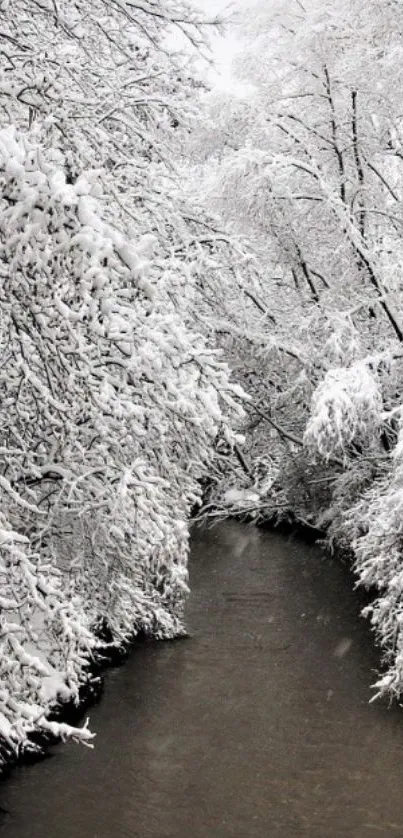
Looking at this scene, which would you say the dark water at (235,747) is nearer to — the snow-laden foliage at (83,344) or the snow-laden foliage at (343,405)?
the snow-laden foliage at (83,344)

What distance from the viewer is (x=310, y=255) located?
15094 millimetres

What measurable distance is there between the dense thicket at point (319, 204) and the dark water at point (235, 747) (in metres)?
1.95

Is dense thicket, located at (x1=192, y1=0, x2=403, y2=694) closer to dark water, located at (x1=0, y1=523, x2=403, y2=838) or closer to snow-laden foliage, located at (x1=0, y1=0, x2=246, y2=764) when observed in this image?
dark water, located at (x1=0, y1=523, x2=403, y2=838)

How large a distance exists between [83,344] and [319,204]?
1023cm

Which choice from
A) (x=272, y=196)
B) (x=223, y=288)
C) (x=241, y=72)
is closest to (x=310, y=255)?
(x=272, y=196)

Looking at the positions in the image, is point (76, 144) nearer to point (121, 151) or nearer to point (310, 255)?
point (121, 151)

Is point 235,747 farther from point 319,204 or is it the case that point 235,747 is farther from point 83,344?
point 319,204

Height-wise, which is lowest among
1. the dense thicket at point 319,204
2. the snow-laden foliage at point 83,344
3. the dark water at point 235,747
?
the dark water at point 235,747

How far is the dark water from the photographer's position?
24.4 ft

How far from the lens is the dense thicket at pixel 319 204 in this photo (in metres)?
13.2

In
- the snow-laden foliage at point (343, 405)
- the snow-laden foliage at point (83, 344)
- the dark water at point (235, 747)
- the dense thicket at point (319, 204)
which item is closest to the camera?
the snow-laden foliage at point (83, 344)

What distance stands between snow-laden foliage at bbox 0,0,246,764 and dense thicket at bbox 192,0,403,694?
5.99 meters

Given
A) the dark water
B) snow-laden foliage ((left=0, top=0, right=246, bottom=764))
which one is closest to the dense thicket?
the dark water

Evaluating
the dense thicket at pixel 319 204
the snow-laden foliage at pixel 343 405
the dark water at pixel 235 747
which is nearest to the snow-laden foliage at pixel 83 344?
the dark water at pixel 235 747
